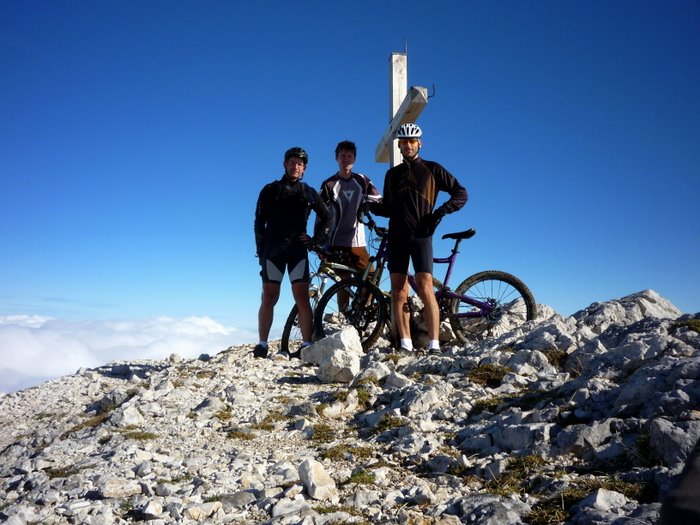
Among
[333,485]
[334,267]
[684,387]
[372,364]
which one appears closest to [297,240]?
[334,267]

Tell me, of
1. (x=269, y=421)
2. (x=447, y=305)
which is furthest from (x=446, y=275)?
(x=269, y=421)

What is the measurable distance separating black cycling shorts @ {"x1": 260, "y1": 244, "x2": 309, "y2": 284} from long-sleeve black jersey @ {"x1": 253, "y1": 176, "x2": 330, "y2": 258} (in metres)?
0.09

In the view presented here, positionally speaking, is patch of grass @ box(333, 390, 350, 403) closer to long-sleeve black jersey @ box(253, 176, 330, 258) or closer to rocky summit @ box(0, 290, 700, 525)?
rocky summit @ box(0, 290, 700, 525)

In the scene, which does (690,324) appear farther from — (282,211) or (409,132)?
(282,211)

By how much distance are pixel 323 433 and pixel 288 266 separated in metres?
3.96

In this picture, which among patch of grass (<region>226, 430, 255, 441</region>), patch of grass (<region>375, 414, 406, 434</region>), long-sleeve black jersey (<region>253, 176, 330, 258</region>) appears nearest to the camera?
patch of grass (<region>375, 414, 406, 434</region>)

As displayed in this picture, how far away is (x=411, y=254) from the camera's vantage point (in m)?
7.70

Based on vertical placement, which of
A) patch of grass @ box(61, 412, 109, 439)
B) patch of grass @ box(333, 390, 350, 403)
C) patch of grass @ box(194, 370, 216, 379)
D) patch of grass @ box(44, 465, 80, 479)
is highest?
patch of grass @ box(194, 370, 216, 379)

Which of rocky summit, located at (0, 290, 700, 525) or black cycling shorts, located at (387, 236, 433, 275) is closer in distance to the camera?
rocky summit, located at (0, 290, 700, 525)

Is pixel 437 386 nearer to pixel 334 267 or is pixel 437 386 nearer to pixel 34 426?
pixel 334 267

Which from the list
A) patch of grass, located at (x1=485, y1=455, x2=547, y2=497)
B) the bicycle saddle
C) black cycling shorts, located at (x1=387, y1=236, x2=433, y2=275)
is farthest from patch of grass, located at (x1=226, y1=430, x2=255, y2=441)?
the bicycle saddle

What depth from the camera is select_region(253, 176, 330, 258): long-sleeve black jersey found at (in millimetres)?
8375

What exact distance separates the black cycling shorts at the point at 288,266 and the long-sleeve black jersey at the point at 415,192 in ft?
5.33

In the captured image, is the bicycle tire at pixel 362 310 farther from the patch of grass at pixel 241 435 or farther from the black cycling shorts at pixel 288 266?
the patch of grass at pixel 241 435
